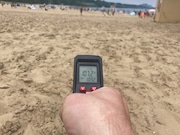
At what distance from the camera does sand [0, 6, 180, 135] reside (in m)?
3.27

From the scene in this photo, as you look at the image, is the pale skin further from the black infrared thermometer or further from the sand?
the sand

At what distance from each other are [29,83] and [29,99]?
0.56 metres

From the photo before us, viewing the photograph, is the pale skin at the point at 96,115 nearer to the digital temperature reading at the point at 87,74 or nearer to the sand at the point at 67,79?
the digital temperature reading at the point at 87,74

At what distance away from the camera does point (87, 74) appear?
75.7 inches

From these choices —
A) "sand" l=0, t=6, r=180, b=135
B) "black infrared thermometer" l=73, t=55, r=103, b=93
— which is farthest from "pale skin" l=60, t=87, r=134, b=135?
"sand" l=0, t=6, r=180, b=135

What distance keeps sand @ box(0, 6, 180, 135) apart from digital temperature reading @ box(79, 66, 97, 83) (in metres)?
1.35

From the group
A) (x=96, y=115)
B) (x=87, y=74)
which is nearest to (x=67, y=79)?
(x=87, y=74)

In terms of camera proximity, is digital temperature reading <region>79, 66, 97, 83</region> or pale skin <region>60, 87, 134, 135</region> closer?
pale skin <region>60, 87, 134, 135</region>

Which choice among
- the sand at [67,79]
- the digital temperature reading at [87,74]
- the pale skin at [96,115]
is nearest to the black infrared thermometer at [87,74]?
the digital temperature reading at [87,74]

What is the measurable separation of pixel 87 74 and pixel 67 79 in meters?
2.50

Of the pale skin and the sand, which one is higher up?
the pale skin

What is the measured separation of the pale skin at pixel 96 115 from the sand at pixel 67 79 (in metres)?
2.09

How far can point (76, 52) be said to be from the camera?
579cm

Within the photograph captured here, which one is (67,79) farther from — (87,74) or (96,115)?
(96,115)
